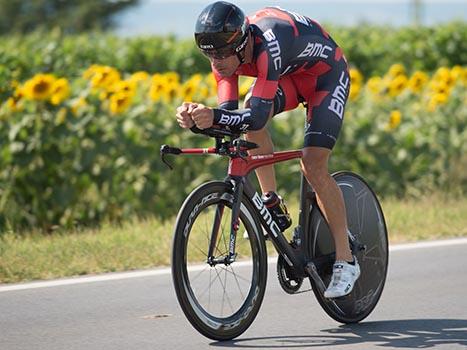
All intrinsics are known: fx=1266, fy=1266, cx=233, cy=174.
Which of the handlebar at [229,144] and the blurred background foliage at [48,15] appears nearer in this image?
the handlebar at [229,144]

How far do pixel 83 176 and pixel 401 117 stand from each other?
3.80m

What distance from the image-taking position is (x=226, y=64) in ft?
23.2

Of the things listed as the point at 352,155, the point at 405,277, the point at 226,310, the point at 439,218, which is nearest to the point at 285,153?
the point at 226,310

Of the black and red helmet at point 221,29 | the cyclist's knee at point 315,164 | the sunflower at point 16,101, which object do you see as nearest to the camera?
the black and red helmet at point 221,29

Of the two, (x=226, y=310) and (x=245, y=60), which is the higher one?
(x=245, y=60)

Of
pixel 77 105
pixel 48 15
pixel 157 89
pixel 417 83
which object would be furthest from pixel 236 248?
pixel 48 15

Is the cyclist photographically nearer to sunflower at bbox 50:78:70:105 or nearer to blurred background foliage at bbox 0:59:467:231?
blurred background foliage at bbox 0:59:467:231

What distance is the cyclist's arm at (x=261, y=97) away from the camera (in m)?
6.84

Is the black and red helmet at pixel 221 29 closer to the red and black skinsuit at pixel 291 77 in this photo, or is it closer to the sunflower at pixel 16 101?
the red and black skinsuit at pixel 291 77

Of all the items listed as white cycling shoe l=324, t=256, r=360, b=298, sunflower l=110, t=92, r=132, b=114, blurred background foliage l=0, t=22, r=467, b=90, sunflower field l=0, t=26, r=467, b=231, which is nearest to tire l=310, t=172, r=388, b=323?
white cycling shoe l=324, t=256, r=360, b=298

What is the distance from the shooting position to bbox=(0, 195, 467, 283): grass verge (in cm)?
907

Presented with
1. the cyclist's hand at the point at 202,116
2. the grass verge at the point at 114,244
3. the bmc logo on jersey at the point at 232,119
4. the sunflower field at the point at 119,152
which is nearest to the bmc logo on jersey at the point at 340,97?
the bmc logo on jersey at the point at 232,119

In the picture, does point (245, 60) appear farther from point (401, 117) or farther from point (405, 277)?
point (401, 117)

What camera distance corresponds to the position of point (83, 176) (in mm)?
11820
